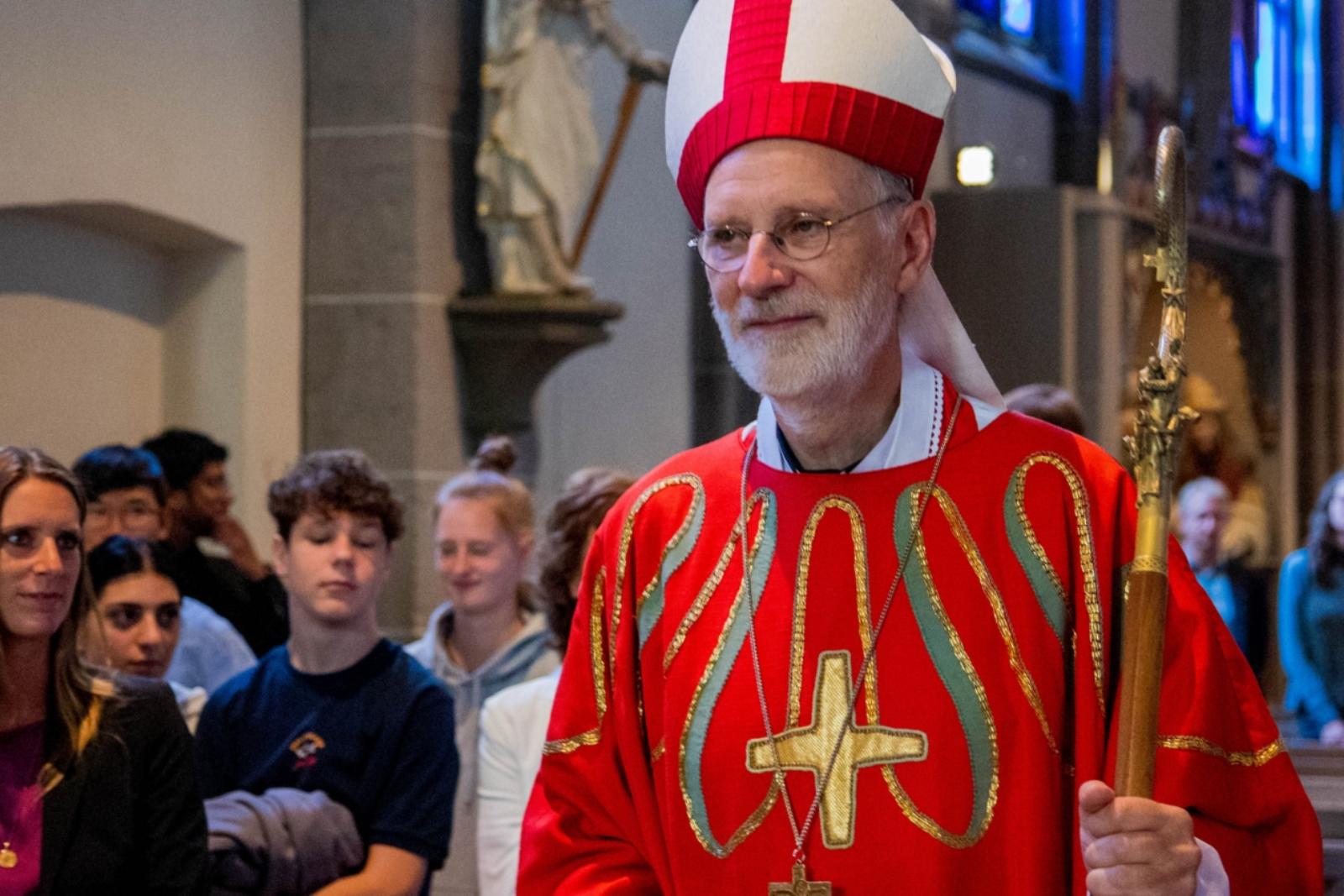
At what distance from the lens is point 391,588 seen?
7.41m

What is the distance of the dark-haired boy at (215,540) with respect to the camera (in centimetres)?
541

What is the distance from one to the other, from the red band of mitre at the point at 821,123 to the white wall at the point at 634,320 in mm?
5784

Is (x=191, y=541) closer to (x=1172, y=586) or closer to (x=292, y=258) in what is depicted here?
(x=292, y=258)

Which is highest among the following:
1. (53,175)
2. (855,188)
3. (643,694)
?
(53,175)

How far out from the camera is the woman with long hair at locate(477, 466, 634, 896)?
381 cm

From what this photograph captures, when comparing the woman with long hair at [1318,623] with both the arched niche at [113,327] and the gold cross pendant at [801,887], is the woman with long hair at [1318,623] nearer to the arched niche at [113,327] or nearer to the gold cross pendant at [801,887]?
the arched niche at [113,327]

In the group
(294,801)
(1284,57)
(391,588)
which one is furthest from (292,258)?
(1284,57)

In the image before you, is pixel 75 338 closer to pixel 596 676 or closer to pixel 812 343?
pixel 596 676

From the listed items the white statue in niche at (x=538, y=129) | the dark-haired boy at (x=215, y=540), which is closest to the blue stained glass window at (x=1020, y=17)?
the white statue in niche at (x=538, y=129)

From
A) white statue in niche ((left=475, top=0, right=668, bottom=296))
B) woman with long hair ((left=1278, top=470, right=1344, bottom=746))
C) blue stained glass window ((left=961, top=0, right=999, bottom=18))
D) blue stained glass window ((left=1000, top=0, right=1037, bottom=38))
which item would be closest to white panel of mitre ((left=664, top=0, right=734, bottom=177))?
woman with long hair ((left=1278, top=470, right=1344, bottom=746))

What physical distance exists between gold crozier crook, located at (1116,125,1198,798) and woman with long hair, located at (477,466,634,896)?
2.01 meters

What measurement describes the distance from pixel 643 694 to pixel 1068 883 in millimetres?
536

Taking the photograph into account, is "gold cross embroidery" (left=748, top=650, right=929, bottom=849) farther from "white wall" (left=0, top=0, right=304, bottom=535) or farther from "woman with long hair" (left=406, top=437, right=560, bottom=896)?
"white wall" (left=0, top=0, right=304, bottom=535)

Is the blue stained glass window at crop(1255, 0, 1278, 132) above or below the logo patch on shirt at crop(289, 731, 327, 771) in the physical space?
above
